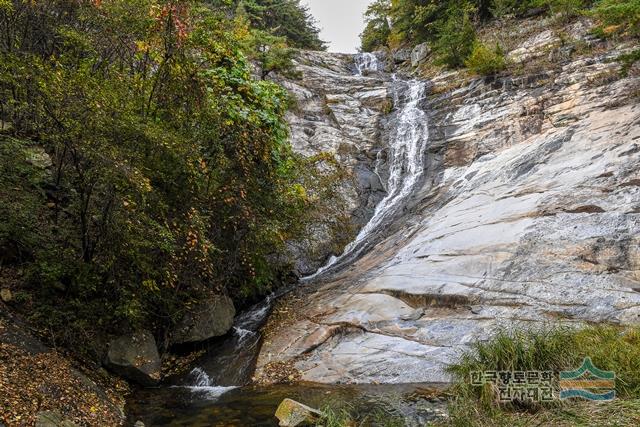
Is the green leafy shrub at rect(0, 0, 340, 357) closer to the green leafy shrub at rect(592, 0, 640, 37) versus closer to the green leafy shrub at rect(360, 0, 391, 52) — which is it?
the green leafy shrub at rect(592, 0, 640, 37)

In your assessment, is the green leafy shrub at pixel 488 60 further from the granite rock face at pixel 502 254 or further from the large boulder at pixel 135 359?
the large boulder at pixel 135 359

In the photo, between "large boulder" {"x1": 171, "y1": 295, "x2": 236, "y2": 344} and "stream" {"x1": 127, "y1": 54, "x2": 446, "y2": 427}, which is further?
"large boulder" {"x1": 171, "y1": 295, "x2": 236, "y2": 344}

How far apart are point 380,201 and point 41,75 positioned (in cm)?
1091

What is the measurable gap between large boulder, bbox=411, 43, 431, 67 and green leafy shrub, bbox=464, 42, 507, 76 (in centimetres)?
690

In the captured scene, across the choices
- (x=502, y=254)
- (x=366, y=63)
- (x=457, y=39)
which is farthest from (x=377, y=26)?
(x=502, y=254)

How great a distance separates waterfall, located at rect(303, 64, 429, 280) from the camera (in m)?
13.4

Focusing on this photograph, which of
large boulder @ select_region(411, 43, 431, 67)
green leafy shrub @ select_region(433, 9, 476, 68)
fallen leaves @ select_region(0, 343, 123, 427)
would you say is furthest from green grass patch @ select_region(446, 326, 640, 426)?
large boulder @ select_region(411, 43, 431, 67)

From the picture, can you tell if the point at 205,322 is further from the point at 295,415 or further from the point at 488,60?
the point at 488,60

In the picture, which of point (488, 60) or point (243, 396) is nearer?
point (243, 396)

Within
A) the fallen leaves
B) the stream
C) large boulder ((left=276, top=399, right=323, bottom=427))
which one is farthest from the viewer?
the stream

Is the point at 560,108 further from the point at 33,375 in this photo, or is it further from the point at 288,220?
the point at 33,375

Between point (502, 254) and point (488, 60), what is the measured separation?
10.8 metres

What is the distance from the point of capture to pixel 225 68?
893 cm

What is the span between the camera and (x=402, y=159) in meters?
16.4
